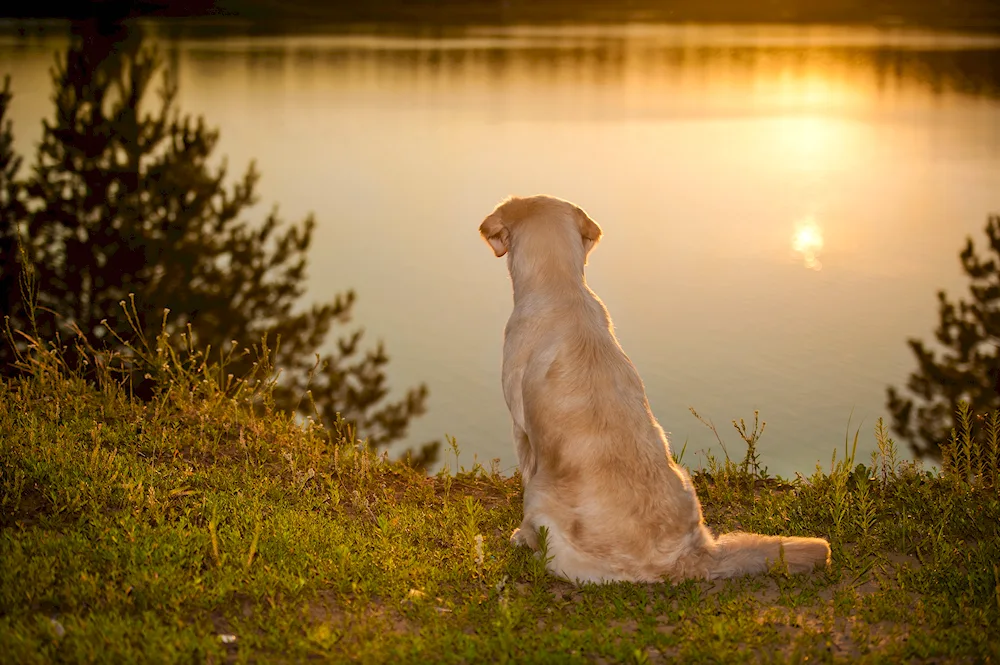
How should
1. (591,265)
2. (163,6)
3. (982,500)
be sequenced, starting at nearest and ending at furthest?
(982,500), (591,265), (163,6)

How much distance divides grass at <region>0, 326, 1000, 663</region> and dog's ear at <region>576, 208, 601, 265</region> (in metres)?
1.75

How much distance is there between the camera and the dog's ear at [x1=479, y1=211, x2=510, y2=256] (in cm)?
582

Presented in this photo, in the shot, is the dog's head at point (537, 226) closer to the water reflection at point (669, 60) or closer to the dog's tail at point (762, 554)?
the dog's tail at point (762, 554)

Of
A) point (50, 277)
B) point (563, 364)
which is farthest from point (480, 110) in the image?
point (563, 364)

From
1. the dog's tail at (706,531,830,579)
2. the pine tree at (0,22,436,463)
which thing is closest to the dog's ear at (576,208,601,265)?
the dog's tail at (706,531,830,579)

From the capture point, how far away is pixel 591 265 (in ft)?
58.0

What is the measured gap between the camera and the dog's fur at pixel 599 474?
15.8ft

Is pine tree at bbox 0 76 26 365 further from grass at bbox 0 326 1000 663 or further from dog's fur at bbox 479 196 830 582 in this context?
dog's fur at bbox 479 196 830 582

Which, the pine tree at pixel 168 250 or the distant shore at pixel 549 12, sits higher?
the distant shore at pixel 549 12

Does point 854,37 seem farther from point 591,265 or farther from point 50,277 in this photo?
point 50,277

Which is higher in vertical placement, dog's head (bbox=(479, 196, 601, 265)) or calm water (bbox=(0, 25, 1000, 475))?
dog's head (bbox=(479, 196, 601, 265))

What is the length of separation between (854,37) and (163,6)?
46.9 m

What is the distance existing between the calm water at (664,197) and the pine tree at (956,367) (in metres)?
0.36

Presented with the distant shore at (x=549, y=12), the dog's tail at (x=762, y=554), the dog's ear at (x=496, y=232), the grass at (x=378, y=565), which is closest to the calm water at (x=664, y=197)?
the grass at (x=378, y=565)
